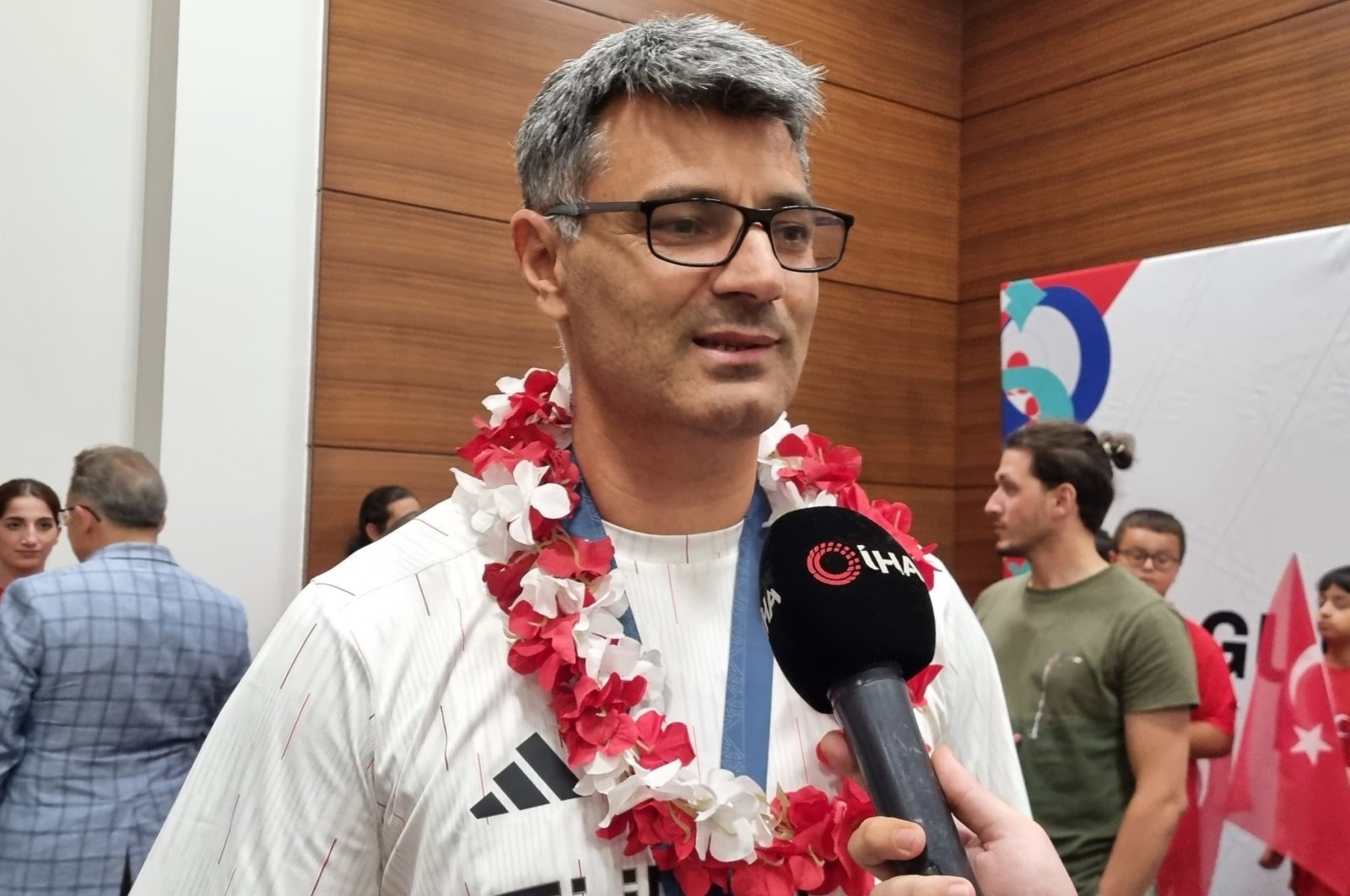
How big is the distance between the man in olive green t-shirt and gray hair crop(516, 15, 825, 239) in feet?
5.29

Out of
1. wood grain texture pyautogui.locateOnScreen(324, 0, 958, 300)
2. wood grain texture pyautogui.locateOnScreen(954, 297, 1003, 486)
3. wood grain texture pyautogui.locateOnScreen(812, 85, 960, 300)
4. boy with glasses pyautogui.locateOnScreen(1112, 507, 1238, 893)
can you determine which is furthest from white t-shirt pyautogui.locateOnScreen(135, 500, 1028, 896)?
wood grain texture pyautogui.locateOnScreen(954, 297, 1003, 486)

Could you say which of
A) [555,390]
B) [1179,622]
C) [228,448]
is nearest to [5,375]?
[228,448]

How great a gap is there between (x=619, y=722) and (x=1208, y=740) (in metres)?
2.51

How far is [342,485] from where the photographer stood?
10.9 ft

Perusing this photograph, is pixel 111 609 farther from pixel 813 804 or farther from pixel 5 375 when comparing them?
pixel 813 804

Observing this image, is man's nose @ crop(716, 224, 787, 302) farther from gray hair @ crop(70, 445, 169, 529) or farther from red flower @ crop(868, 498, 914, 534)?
gray hair @ crop(70, 445, 169, 529)

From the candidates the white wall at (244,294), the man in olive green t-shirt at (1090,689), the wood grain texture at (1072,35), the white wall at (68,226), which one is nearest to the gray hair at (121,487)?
the white wall at (244,294)

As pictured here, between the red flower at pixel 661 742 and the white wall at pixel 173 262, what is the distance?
2.35 metres

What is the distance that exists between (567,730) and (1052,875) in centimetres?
40

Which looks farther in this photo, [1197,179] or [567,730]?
[1197,179]

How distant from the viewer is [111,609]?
8.00 ft

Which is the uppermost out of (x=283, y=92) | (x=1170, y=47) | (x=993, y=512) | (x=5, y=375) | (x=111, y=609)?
(x=1170, y=47)

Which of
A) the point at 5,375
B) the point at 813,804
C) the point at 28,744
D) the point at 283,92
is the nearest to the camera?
the point at 813,804

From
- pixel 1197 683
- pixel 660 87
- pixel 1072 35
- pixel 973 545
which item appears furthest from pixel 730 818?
pixel 1072 35
